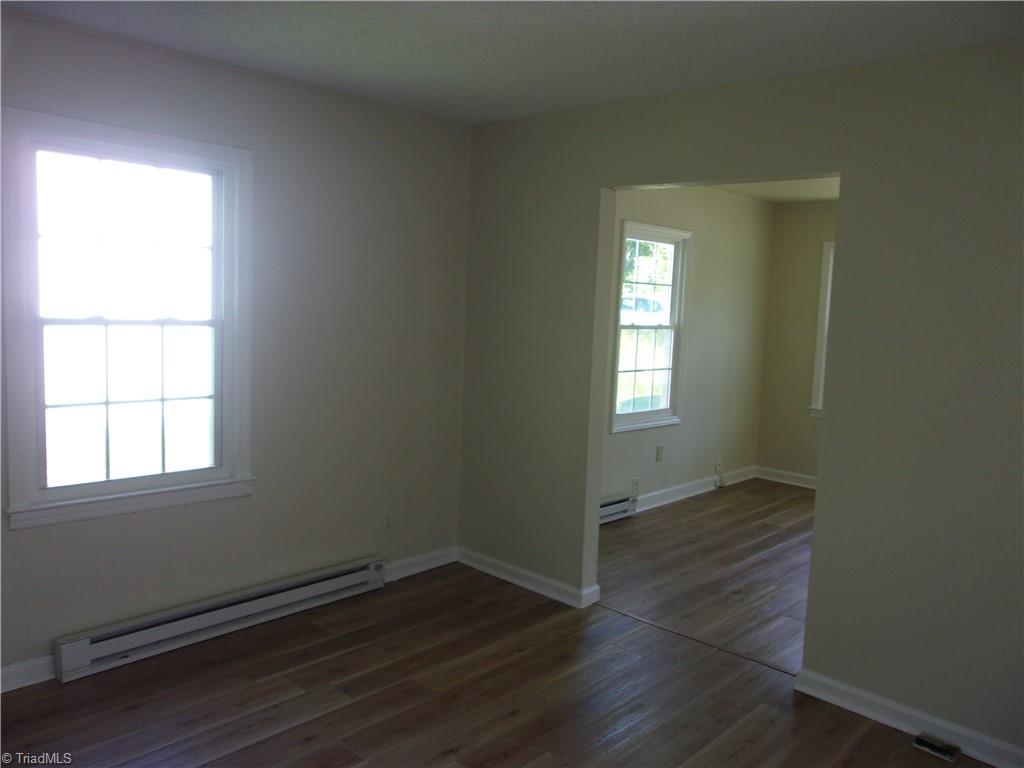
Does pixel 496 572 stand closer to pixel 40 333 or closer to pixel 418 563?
pixel 418 563

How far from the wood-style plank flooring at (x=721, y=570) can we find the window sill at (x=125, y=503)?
211 cm

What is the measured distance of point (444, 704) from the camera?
10.5 feet

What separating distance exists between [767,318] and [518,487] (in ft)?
12.8

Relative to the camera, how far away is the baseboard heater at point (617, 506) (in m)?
5.77

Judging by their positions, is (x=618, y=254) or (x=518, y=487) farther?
(x=618, y=254)

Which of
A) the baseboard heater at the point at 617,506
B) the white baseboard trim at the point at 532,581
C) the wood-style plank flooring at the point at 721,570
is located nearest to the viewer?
the wood-style plank flooring at the point at 721,570

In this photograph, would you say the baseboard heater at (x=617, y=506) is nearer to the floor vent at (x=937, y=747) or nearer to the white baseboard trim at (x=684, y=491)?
the white baseboard trim at (x=684, y=491)

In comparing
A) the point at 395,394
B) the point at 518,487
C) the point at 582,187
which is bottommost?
the point at 518,487

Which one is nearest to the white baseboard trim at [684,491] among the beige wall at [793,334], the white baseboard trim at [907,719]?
the beige wall at [793,334]

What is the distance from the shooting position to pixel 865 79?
10.3ft

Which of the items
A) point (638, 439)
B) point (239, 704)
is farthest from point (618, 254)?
point (239, 704)

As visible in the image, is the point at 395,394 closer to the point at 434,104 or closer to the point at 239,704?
the point at 434,104

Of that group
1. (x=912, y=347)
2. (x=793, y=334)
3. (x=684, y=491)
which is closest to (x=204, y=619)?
(x=912, y=347)

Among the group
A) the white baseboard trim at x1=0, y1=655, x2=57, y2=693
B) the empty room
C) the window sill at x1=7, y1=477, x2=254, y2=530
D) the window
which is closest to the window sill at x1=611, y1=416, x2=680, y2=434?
the window
